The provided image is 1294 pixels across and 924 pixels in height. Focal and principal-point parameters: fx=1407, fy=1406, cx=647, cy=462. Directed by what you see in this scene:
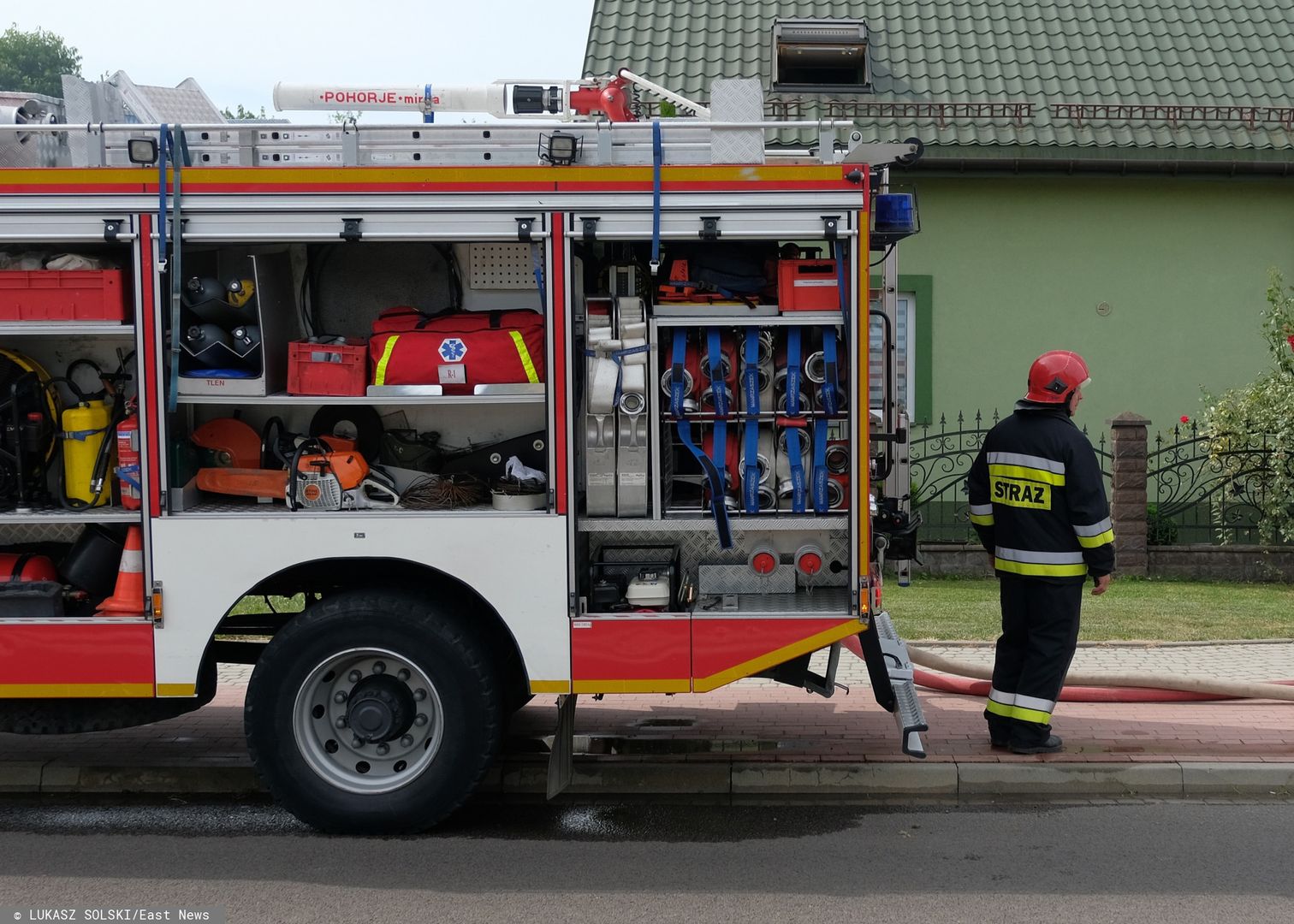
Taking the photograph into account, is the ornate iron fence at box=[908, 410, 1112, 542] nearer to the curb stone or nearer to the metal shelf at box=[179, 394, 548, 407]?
the curb stone

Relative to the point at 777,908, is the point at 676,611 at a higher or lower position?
higher

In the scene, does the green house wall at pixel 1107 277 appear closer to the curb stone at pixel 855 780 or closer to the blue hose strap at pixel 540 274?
the curb stone at pixel 855 780

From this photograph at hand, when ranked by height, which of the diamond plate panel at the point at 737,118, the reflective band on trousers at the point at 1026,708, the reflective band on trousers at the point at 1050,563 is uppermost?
the diamond plate panel at the point at 737,118

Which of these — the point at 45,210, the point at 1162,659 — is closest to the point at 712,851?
the point at 45,210

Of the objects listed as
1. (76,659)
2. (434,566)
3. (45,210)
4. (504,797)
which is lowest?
(504,797)

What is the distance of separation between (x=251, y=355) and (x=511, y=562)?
4.63 feet

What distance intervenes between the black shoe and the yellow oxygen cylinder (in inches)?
165

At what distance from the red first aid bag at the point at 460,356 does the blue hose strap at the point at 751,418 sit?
848 millimetres

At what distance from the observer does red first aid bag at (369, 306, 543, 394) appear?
5.80 m

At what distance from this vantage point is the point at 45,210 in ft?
18.1

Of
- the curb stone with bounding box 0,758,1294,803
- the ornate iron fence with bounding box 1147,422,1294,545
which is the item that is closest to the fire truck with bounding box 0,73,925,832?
the curb stone with bounding box 0,758,1294,803

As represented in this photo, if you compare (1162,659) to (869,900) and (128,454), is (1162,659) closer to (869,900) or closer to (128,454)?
(869,900)

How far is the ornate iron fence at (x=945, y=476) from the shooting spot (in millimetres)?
13133

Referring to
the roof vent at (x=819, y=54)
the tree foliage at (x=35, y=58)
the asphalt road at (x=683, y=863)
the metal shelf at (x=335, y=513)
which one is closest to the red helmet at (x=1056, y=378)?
the asphalt road at (x=683, y=863)
